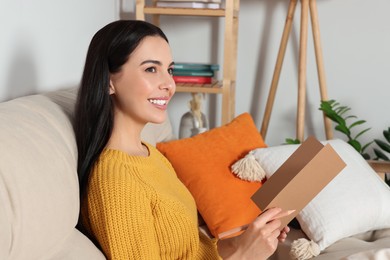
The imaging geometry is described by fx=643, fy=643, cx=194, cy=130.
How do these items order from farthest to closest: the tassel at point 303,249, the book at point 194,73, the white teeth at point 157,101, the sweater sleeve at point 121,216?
the book at point 194,73 < the tassel at point 303,249 < the white teeth at point 157,101 < the sweater sleeve at point 121,216

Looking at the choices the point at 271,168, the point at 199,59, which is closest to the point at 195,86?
the point at 199,59

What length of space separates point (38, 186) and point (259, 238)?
1.74ft

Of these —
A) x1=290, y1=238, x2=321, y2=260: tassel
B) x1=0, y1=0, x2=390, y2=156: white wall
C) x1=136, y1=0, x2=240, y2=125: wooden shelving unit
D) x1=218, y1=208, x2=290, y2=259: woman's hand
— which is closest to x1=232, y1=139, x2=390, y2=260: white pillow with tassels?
x1=290, y1=238, x2=321, y2=260: tassel

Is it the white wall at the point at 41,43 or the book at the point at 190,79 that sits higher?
the white wall at the point at 41,43

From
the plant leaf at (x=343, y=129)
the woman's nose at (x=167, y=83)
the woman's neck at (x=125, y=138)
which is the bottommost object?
the plant leaf at (x=343, y=129)

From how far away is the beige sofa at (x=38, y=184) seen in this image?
1.00 meters

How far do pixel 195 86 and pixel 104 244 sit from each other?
5.54 feet

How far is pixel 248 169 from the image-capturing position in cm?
214

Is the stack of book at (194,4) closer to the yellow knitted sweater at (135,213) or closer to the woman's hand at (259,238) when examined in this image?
the yellow knitted sweater at (135,213)

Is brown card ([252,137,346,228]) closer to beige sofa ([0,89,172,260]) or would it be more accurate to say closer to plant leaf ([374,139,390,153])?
beige sofa ([0,89,172,260])

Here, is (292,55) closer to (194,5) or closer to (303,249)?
(194,5)

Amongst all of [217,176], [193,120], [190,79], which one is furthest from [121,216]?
[190,79]

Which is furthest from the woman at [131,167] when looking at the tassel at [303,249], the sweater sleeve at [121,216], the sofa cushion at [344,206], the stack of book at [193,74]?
the stack of book at [193,74]

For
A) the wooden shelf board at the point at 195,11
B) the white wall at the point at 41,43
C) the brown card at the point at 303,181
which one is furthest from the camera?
the wooden shelf board at the point at 195,11
